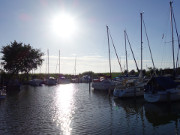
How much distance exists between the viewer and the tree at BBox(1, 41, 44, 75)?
57906 mm

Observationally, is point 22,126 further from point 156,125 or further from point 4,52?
point 4,52

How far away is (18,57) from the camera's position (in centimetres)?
5903

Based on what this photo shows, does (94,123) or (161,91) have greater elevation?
(161,91)

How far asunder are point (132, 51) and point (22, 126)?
31793 mm

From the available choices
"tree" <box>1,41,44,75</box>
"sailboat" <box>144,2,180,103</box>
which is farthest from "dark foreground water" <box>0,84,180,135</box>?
"tree" <box>1,41,44,75</box>

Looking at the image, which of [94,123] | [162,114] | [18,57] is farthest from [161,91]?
[18,57]

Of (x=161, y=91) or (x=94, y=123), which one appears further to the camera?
(x=161, y=91)

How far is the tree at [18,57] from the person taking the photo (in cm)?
5791

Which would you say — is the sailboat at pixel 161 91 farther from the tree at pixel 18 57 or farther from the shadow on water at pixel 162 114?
the tree at pixel 18 57

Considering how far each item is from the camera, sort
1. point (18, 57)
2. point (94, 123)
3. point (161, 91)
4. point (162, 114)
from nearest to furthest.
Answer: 1. point (94, 123)
2. point (162, 114)
3. point (161, 91)
4. point (18, 57)

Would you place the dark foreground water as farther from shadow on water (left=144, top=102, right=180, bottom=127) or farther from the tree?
the tree

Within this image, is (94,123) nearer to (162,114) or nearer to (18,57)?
(162,114)

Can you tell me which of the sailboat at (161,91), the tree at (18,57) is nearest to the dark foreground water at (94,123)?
the sailboat at (161,91)

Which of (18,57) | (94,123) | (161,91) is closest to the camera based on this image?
(94,123)
